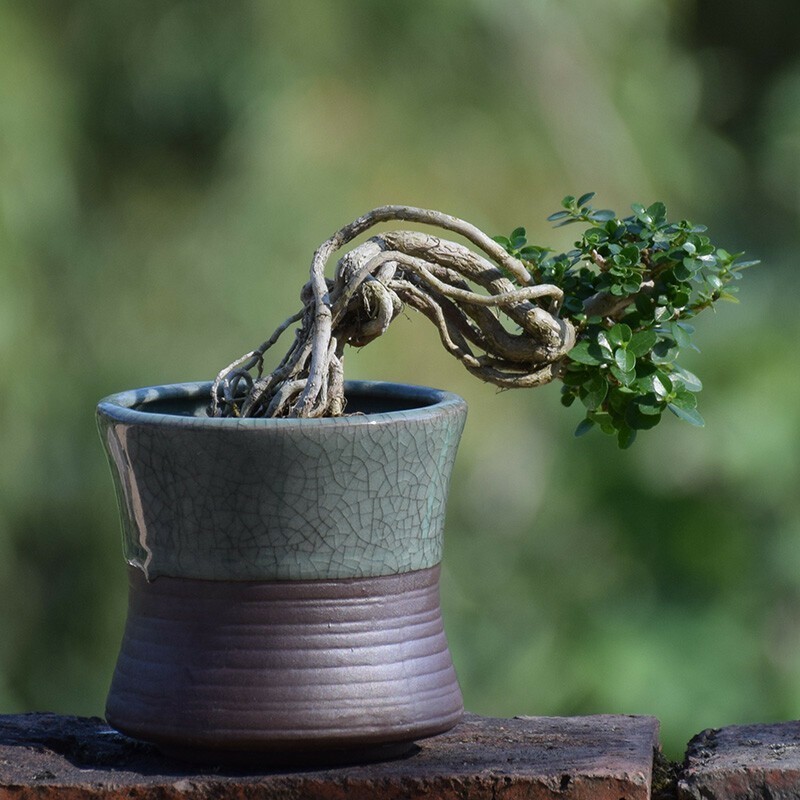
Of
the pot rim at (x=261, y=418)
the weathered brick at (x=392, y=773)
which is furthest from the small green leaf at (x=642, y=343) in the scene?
the weathered brick at (x=392, y=773)

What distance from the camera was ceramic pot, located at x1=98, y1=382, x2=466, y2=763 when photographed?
0.85m

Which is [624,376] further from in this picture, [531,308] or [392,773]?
[392,773]

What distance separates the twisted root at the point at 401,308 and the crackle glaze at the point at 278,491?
50mm

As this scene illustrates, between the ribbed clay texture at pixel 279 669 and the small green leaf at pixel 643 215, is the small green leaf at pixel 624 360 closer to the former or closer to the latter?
the small green leaf at pixel 643 215

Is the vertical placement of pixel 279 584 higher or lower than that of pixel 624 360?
lower

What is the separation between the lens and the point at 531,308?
935mm

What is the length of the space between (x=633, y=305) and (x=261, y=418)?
0.89 ft

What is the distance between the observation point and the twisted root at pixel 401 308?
0.91m

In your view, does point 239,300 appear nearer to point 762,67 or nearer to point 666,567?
point 666,567

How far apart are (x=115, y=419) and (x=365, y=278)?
0.58 ft

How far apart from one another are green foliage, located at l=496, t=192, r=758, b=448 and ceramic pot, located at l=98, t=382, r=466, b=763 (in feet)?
0.40

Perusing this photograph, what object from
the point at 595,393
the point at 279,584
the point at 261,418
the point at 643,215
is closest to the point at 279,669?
the point at 279,584

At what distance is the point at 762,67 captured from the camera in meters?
3.23

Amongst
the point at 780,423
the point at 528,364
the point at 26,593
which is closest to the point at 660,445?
the point at 780,423
